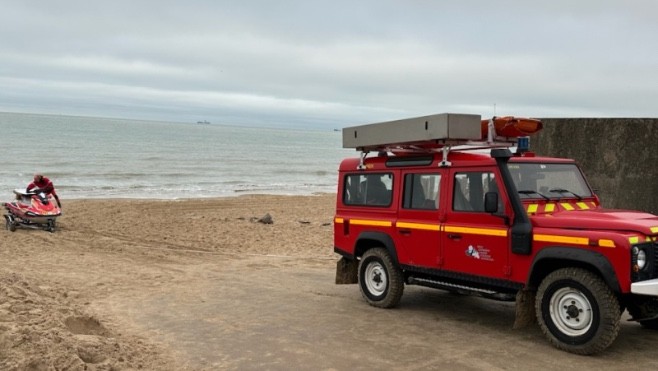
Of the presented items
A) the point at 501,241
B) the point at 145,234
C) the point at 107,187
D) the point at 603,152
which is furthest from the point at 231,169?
the point at 501,241

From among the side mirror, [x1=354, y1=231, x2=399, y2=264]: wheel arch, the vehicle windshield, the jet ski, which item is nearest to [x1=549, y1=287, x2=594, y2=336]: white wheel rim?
the side mirror

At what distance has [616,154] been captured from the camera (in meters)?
10.7

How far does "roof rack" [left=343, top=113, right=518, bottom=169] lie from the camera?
7.00 metres

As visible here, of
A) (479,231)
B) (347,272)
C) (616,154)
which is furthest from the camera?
(616,154)

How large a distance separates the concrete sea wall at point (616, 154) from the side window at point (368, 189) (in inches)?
175

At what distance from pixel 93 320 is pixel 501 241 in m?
4.67

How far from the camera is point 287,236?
51.9 feet

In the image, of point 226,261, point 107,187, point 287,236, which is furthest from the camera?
point 107,187

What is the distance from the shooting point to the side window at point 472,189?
688cm

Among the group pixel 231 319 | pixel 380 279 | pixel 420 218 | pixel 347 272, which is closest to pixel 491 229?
pixel 420 218

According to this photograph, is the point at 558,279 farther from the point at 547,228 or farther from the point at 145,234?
the point at 145,234

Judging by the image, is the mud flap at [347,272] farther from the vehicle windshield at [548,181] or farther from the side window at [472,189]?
the vehicle windshield at [548,181]

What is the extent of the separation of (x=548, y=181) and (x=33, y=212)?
512 inches

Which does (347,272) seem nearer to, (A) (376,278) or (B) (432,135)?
(A) (376,278)
